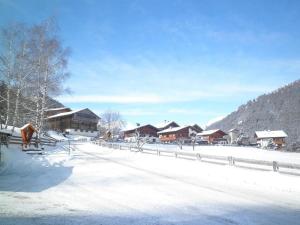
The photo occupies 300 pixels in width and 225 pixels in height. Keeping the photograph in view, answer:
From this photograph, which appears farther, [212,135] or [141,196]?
[212,135]

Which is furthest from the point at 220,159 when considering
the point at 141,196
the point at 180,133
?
the point at 180,133

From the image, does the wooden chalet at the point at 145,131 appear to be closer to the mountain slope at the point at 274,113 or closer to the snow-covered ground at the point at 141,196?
the mountain slope at the point at 274,113

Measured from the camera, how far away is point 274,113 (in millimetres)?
164250

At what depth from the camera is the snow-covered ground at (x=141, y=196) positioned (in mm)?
9609

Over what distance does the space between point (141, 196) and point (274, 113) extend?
163 meters

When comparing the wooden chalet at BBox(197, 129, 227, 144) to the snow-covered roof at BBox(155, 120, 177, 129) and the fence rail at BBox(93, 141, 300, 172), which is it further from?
the fence rail at BBox(93, 141, 300, 172)

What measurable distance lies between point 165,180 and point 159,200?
5.38 metres

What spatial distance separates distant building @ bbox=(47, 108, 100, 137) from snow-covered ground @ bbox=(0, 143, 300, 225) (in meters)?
68.1

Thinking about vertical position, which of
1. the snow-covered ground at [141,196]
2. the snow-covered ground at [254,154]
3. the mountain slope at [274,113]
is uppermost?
the mountain slope at [274,113]

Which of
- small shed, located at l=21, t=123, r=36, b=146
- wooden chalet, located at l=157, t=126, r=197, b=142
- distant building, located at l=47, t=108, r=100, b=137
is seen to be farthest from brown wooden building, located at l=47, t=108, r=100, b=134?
small shed, located at l=21, t=123, r=36, b=146

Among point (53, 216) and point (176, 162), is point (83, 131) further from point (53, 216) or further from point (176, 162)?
point (53, 216)

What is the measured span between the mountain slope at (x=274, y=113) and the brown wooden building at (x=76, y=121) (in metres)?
71.7

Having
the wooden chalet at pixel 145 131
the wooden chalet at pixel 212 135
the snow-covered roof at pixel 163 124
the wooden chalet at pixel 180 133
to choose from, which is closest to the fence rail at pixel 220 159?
the wooden chalet at pixel 145 131

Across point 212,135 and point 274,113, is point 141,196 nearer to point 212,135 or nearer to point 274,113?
point 212,135
